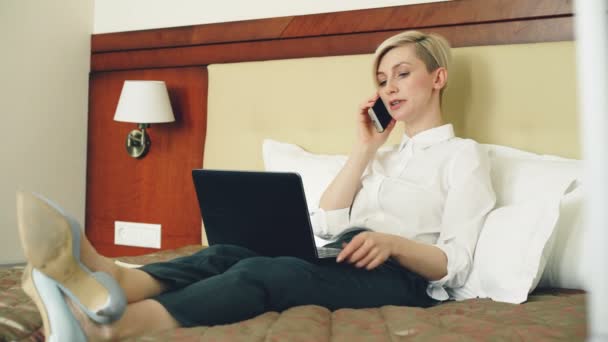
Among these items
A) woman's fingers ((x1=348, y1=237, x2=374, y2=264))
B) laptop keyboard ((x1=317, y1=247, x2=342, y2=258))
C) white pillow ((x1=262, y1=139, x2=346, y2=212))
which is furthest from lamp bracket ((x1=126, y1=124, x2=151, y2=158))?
woman's fingers ((x1=348, y1=237, x2=374, y2=264))

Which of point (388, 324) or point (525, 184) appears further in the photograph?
point (525, 184)

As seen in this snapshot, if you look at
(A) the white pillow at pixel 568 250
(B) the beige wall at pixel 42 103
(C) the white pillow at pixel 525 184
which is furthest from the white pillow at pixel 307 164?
(B) the beige wall at pixel 42 103

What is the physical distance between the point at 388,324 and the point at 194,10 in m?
1.81

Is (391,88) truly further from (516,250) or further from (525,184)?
(516,250)

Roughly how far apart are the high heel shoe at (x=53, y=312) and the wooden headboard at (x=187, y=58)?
146 centimetres

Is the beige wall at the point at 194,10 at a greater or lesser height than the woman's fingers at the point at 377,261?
greater

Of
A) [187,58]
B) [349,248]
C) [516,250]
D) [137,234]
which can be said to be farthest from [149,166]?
[516,250]

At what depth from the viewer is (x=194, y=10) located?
2369mm

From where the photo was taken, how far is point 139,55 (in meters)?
2.45

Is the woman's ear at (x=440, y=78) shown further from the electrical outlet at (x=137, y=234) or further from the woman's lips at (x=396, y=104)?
the electrical outlet at (x=137, y=234)

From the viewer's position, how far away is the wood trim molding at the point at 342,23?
179 centimetres

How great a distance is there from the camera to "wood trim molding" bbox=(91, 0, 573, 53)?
1.79 metres

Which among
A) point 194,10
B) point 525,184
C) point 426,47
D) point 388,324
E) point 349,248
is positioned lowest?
point 388,324

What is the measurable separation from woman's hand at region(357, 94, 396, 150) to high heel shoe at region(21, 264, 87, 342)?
0.96 metres
